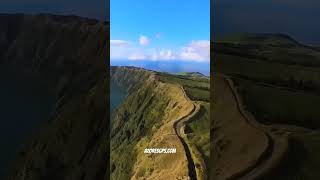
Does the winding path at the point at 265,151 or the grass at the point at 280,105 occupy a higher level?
the grass at the point at 280,105

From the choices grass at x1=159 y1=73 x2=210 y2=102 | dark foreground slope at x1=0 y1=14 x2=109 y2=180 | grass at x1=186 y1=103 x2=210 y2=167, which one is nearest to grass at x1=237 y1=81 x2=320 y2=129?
grass at x1=159 y1=73 x2=210 y2=102

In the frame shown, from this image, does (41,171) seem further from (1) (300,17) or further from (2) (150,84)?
(1) (300,17)

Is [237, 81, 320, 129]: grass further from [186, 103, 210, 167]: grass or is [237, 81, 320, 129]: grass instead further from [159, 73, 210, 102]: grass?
[186, 103, 210, 167]: grass

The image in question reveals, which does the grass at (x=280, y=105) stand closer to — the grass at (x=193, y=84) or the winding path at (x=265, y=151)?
the winding path at (x=265, y=151)

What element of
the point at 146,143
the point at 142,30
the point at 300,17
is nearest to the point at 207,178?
the point at 146,143

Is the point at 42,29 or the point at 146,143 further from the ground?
the point at 42,29

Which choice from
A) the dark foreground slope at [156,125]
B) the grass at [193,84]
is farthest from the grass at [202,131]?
the grass at [193,84]
